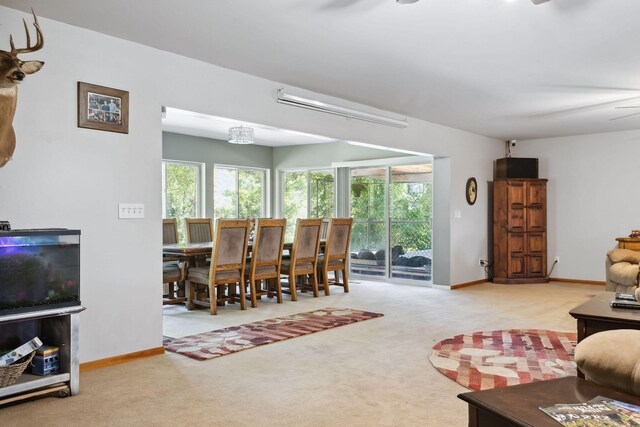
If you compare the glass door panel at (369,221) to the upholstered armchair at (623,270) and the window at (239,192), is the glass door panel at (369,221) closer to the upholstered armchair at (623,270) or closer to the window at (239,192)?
the window at (239,192)

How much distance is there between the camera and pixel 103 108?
3.73 metres

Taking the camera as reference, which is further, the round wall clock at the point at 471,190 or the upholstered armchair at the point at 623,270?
the round wall clock at the point at 471,190

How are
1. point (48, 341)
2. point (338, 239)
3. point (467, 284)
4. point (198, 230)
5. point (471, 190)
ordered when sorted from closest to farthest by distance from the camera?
point (48, 341), point (338, 239), point (198, 230), point (467, 284), point (471, 190)

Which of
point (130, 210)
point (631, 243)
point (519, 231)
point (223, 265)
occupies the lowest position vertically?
point (223, 265)

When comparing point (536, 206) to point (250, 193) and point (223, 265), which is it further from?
point (223, 265)

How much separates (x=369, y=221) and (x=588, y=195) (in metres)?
3.56

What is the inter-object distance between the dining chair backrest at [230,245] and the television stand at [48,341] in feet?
7.91

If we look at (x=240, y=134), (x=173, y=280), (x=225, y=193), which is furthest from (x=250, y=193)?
(x=173, y=280)

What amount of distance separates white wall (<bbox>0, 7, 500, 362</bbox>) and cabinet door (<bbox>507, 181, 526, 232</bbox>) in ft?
17.6

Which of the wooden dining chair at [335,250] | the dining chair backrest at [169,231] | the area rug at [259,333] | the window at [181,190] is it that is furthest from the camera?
the window at [181,190]

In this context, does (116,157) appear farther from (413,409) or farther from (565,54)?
(565,54)

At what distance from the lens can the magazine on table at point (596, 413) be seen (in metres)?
1.41

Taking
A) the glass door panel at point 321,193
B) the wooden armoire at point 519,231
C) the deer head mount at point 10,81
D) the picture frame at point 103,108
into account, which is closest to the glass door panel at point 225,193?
the glass door panel at point 321,193

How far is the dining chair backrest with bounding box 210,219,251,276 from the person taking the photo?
18.2 ft
